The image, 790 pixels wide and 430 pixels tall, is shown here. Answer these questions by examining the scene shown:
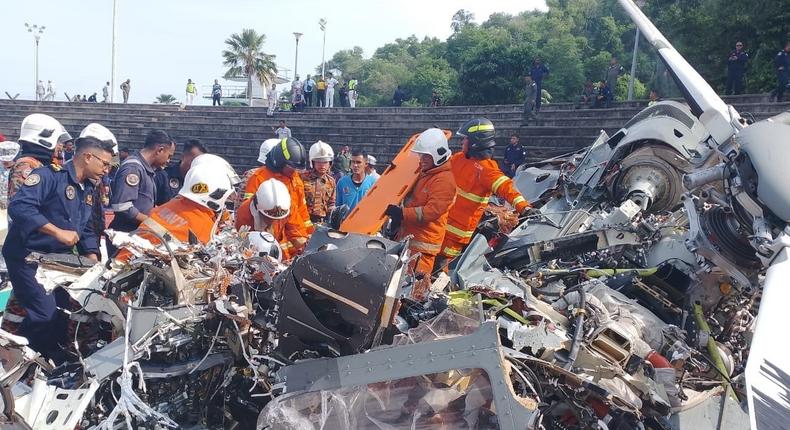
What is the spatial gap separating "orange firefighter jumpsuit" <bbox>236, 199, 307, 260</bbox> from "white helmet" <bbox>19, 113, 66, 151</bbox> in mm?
1452

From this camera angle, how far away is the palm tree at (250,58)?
36.0 meters

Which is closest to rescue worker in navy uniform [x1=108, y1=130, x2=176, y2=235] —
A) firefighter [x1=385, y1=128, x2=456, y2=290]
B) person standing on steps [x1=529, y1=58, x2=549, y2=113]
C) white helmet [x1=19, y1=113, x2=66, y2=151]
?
white helmet [x1=19, y1=113, x2=66, y2=151]

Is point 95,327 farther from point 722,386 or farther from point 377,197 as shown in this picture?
point 722,386

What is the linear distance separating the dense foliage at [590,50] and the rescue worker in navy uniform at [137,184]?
1102cm

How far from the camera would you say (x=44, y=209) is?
418 centimetres

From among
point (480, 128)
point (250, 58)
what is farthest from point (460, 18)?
point (480, 128)

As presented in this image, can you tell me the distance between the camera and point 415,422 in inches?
99.3

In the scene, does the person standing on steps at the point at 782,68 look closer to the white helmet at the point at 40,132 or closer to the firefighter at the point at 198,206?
the firefighter at the point at 198,206

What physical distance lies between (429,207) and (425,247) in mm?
330

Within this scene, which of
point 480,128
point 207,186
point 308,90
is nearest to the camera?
point 207,186

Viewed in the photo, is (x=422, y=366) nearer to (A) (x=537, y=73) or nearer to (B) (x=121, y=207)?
(B) (x=121, y=207)

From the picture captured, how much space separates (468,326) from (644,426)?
95 centimetres

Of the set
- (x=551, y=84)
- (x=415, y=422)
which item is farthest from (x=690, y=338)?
(x=551, y=84)

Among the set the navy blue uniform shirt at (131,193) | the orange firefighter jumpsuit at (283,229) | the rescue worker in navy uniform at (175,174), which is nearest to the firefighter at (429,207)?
the orange firefighter jumpsuit at (283,229)
